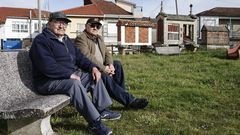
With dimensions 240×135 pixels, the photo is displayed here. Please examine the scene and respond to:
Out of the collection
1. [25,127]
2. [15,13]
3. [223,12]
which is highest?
[223,12]

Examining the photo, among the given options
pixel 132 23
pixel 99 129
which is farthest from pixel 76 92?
pixel 132 23

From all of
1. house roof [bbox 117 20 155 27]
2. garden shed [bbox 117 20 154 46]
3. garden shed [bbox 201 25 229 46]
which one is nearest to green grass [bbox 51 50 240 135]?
garden shed [bbox 117 20 154 46]

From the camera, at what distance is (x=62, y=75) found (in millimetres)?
4766

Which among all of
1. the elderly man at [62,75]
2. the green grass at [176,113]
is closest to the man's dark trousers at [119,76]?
the green grass at [176,113]

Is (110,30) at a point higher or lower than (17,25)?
lower

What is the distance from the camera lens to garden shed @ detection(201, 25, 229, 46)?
103 ft

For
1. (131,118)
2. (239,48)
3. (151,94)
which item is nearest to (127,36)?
(239,48)

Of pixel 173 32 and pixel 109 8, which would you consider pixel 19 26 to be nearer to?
pixel 109 8

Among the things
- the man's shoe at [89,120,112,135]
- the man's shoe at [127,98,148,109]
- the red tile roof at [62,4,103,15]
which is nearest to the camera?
the man's shoe at [89,120,112,135]

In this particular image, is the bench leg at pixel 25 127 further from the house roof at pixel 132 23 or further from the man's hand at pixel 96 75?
the house roof at pixel 132 23

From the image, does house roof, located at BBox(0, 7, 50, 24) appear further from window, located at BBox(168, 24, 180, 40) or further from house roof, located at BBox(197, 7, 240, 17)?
window, located at BBox(168, 24, 180, 40)

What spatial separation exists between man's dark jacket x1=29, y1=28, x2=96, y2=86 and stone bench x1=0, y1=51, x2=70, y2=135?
0.63ft

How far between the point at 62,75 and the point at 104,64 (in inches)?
60.0

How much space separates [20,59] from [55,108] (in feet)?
3.95
